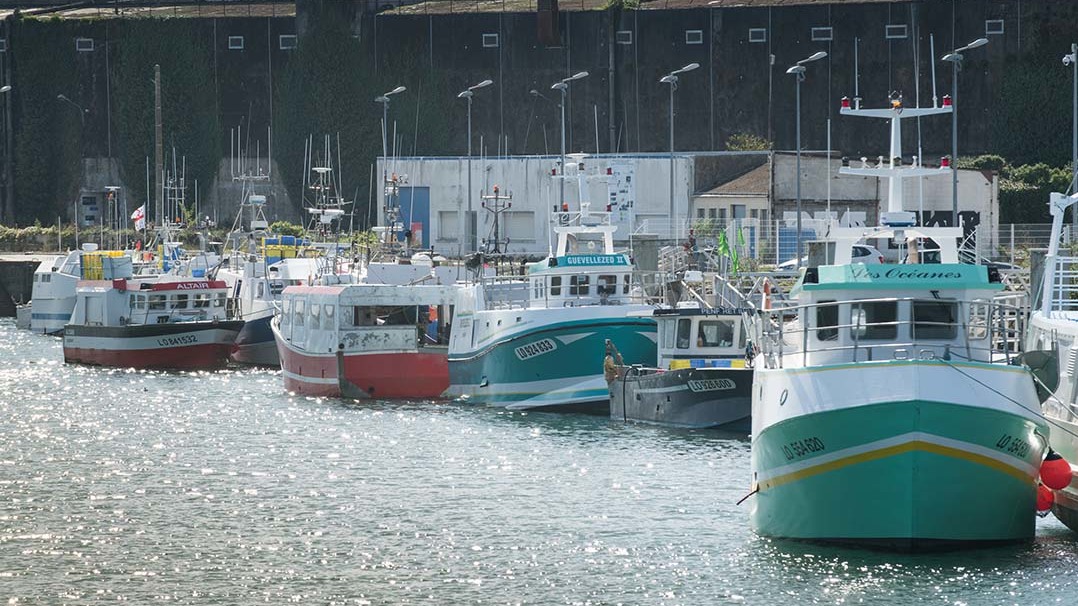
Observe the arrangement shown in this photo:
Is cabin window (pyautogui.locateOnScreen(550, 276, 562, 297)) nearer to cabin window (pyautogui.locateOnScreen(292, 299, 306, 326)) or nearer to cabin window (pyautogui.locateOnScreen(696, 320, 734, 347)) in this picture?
cabin window (pyautogui.locateOnScreen(696, 320, 734, 347))

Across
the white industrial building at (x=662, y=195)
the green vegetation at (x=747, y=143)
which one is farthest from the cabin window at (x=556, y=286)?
the green vegetation at (x=747, y=143)

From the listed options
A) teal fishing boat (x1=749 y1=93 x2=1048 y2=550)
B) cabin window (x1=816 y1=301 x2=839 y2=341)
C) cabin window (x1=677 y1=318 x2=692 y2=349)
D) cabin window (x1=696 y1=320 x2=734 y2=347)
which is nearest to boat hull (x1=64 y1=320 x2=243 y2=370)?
cabin window (x1=677 y1=318 x2=692 y2=349)

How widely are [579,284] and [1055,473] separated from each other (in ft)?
70.7

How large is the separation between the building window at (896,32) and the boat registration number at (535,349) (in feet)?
178

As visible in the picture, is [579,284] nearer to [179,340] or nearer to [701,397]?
[701,397]

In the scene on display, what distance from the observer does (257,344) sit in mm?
65375

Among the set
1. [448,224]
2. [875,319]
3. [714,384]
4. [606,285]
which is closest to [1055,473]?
[875,319]

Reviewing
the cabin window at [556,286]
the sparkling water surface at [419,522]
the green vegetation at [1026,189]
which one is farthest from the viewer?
the green vegetation at [1026,189]

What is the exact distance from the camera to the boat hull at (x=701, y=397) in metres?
39.8

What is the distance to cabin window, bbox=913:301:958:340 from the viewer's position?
2572 cm

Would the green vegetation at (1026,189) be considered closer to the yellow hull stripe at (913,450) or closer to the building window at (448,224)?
the building window at (448,224)

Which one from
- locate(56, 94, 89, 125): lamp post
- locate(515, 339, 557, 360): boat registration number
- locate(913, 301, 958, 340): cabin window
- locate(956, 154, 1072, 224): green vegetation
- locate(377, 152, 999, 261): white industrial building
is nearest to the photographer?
locate(913, 301, 958, 340): cabin window

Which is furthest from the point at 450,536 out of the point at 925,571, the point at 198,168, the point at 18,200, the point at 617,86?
the point at 18,200

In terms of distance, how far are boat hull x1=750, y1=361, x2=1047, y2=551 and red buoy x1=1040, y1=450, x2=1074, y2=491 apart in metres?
0.33
